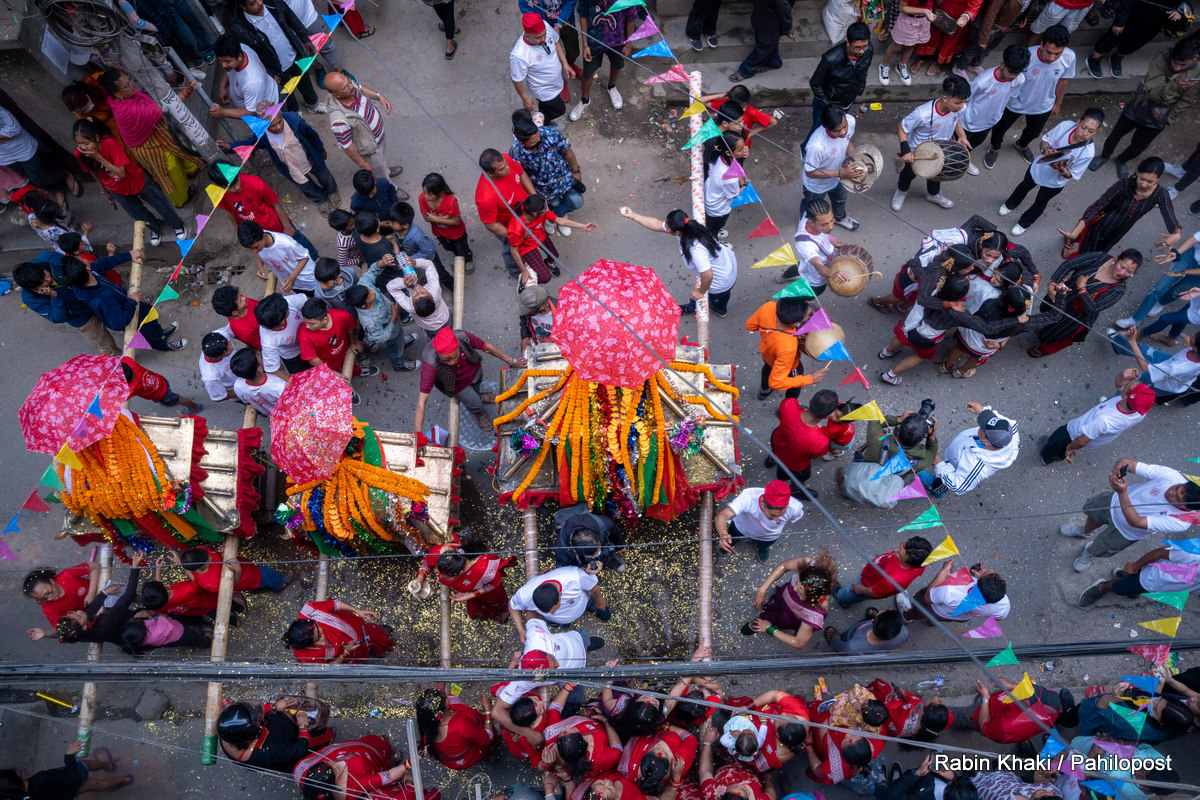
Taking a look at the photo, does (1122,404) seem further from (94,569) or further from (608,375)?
(94,569)

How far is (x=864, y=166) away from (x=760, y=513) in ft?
11.4

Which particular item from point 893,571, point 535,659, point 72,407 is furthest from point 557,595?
point 72,407

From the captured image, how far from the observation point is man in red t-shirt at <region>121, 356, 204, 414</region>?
5840 millimetres

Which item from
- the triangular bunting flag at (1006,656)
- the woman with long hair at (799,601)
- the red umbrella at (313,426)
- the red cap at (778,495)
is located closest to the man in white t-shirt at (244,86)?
the red umbrella at (313,426)

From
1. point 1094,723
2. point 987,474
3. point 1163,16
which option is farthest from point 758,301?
point 1163,16

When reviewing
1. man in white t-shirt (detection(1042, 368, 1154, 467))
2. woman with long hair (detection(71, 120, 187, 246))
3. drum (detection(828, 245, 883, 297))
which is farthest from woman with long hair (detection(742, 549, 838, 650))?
woman with long hair (detection(71, 120, 187, 246))

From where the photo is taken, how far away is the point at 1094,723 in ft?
16.6

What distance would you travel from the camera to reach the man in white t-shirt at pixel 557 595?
498 cm

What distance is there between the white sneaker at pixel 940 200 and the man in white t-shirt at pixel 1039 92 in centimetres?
73

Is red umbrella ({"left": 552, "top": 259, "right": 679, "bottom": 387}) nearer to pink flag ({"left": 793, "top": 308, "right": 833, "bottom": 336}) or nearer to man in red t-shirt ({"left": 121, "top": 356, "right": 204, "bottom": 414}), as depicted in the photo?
pink flag ({"left": 793, "top": 308, "right": 833, "bottom": 336})

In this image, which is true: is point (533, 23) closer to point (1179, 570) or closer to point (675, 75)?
point (675, 75)

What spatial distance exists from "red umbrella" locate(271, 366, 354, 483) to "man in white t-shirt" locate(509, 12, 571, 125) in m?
3.79

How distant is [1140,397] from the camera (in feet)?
18.5

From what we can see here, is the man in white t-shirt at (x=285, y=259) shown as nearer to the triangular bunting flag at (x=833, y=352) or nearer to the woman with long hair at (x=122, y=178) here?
the woman with long hair at (x=122, y=178)
